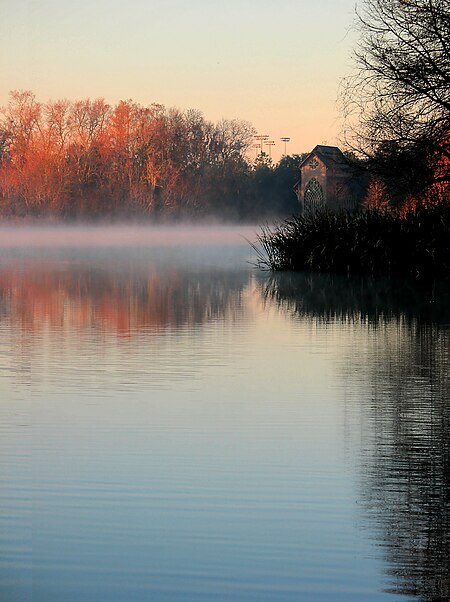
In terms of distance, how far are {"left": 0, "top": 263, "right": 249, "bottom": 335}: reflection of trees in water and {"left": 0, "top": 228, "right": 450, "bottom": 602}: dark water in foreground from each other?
1.31m

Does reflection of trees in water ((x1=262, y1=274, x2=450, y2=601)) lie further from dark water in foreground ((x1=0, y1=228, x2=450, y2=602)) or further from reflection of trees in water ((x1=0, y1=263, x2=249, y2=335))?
reflection of trees in water ((x1=0, y1=263, x2=249, y2=335))

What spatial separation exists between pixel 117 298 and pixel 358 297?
4.59 m

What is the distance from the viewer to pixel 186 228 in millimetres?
102250

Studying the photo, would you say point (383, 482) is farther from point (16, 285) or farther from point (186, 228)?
point (186, 228)

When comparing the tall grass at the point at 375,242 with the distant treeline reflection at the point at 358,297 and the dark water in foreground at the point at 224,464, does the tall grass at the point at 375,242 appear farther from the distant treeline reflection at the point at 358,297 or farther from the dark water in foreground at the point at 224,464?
the dark water in foreground at the point at 224,464

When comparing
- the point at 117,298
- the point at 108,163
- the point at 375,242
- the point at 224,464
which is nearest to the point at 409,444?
the point at 224,464

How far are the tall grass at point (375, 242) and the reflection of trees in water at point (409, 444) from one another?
9.74 metres

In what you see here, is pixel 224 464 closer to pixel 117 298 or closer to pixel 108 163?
pixel 117 298

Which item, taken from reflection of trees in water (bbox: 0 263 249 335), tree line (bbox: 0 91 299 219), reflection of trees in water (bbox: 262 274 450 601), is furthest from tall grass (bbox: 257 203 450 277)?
tree line (bbox: 0 91 299 219)

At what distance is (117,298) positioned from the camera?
72.7ft

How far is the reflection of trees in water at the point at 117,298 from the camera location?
57.0 ft

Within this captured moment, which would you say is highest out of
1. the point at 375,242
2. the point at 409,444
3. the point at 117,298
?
the point at 375,242

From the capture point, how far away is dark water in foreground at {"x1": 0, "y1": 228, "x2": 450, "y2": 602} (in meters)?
4.98

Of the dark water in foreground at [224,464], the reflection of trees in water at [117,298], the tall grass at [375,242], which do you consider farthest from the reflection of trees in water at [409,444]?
the tall grass at [375,242]
